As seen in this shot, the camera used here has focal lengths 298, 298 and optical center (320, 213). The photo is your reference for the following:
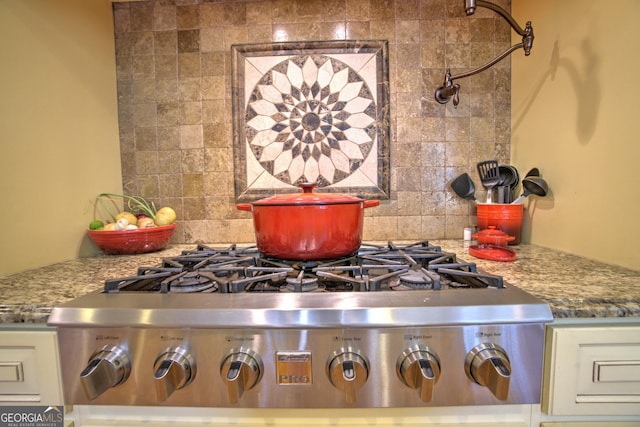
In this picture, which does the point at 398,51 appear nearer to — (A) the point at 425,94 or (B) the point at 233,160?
(A) the point at 425,94

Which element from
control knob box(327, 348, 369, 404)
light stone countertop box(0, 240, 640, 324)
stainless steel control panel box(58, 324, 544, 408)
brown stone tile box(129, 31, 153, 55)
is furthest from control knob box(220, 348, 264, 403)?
brown stone tile box(129, 31, 153, 55)

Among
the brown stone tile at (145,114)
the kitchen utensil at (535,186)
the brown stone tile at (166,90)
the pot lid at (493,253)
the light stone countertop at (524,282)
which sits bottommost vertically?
the light stone countertop at (524,282)

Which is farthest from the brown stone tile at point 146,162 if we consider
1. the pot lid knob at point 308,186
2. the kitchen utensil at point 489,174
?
the kitchen utensil at point 489,174

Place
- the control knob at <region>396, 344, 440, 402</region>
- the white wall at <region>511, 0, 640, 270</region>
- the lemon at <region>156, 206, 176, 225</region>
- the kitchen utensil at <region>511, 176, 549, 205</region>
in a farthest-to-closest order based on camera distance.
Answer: the lemon at <region>156, 206, 176, 225</region> → the kitchen utensil at <region>511, 176, 549, 205</region> → the white wall at <region>511, 0, 640, 270</region> → the control knob at <region>396, 344, 440, 402</region>

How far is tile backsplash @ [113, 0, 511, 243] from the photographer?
116 cm

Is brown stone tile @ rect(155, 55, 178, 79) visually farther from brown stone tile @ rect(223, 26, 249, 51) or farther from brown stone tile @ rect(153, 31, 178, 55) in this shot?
brown stone tile @ rect(223, 26, 249, 51)

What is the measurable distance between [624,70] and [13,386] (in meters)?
Result: 1.54

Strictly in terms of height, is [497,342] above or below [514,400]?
above

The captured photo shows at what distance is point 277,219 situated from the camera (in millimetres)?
711

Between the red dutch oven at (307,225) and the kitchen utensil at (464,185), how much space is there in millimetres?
594

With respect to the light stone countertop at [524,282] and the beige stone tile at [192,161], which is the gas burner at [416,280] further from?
the beige stone tile at [192,161]

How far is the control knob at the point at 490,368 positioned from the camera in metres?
0.48

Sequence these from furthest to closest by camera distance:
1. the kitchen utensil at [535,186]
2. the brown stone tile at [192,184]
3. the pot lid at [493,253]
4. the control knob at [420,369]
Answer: the brown stone tile at [192,184] < the kitchen utensil at [535,186] < the pot lid at [493,253] < the control knob at [420,369]

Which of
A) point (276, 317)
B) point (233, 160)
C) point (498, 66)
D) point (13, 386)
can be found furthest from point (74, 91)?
point (498, 66)
